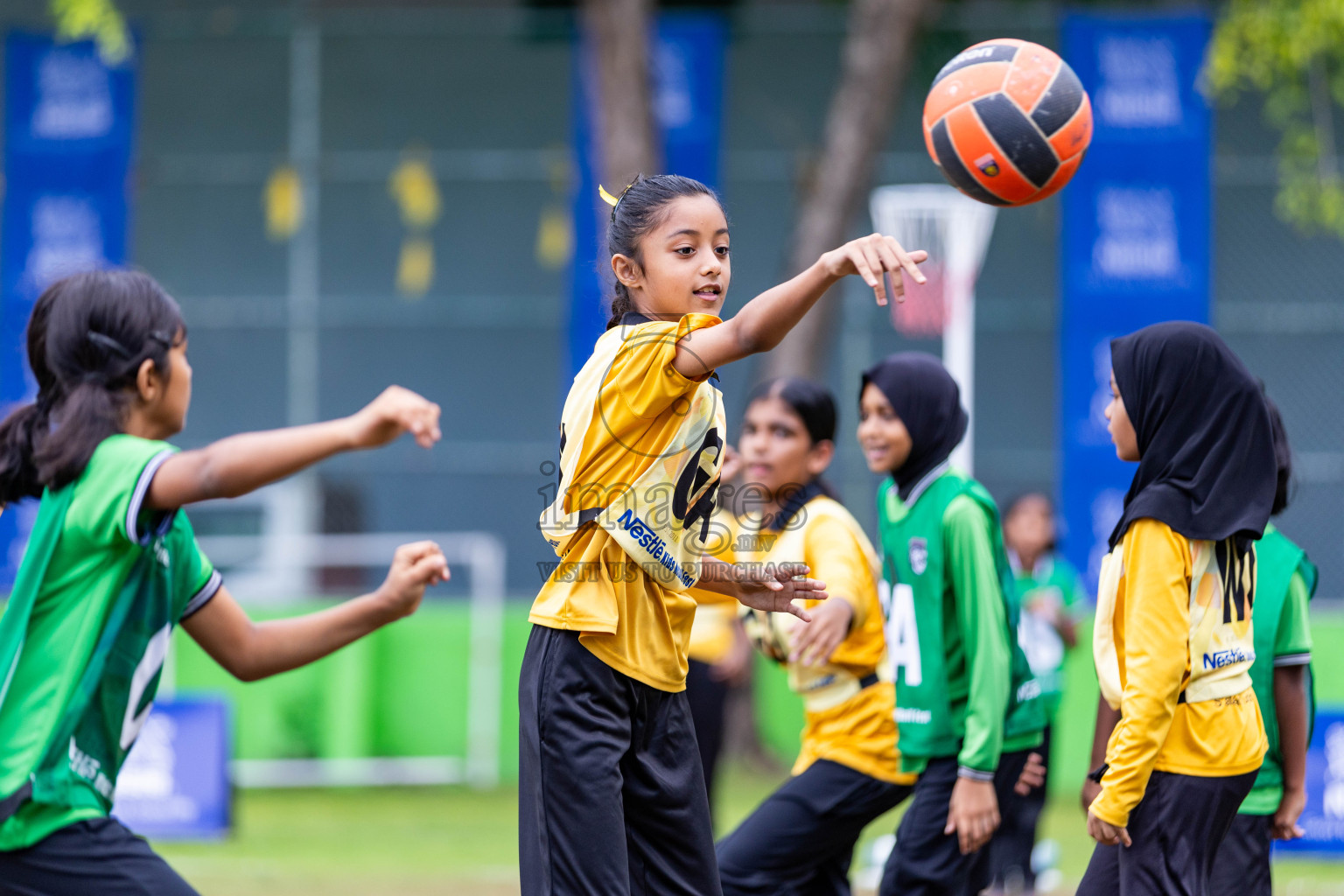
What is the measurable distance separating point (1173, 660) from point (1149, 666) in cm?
6

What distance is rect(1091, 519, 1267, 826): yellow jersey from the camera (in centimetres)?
348

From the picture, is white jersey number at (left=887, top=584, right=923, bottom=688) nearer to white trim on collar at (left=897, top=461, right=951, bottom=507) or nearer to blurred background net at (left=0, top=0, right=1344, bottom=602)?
white trim on collar at (left=897, top=461, right=951, bottom=507)

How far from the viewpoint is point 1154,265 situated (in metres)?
11.7

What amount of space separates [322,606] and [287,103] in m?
7.13

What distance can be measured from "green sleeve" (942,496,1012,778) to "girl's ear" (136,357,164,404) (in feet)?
7.72

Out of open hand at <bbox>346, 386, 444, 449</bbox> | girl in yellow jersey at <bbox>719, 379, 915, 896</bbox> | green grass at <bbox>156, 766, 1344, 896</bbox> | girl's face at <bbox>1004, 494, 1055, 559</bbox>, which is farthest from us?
girl's face at <bbox>1004, 494, 1055, 559</bbox>

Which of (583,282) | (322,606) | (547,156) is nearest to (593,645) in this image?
(322,606)

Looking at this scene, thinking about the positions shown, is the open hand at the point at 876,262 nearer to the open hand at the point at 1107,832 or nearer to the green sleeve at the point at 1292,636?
the open hand at the point at 1107,832

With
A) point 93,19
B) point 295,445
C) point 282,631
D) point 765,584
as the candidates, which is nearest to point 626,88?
point 93,19

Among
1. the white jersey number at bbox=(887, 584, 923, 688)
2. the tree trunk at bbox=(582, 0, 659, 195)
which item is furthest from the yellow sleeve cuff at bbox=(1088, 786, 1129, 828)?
the tree trunk at bbox=(582, 0, 659, 195)

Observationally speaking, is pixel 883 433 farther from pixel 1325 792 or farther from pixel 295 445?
pixel 1325 792

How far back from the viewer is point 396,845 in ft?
28.6

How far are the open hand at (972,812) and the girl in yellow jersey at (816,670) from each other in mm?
353

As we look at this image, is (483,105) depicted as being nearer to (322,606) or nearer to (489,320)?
(489,320)
